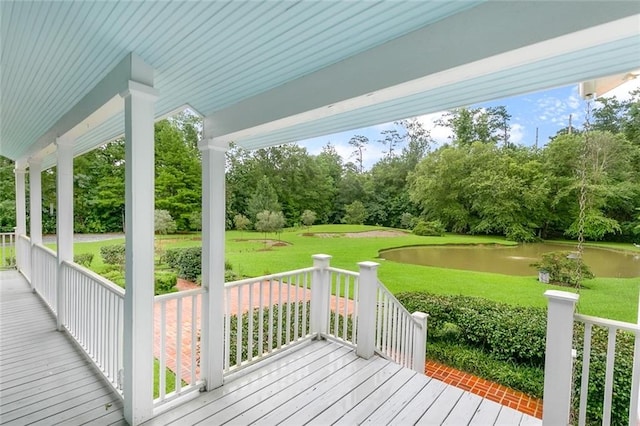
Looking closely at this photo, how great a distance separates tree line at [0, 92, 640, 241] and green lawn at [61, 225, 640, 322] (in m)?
0.63

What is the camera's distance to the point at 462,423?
2438 mm

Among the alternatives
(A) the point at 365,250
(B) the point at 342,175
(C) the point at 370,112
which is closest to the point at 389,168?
(B) the point at 342,175

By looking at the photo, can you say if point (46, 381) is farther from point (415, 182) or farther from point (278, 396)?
point (415, 182)

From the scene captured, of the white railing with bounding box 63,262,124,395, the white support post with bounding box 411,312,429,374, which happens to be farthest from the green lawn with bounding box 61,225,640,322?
the white railing with bounding box 63,262,124,395

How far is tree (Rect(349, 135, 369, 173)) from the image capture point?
1551 cm

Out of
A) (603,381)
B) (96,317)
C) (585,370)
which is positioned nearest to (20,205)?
(96,317)

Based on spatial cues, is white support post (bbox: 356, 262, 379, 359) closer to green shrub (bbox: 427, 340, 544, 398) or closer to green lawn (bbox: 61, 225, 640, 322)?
green shrub (bbox: 427, 340, 544, 398)

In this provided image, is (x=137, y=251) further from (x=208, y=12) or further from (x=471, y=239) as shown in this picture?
(x=471, y=239)

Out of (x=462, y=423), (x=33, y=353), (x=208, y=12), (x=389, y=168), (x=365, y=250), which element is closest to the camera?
(x=208, y=12)

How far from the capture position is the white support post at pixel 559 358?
2078mm

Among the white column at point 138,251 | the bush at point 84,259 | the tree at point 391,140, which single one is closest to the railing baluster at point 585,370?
the white column at point 138,251

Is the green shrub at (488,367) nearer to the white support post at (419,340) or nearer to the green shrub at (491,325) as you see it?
the green shrub at (491,325)

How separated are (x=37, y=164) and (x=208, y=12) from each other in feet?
20.6

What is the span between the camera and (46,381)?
2.91 m
